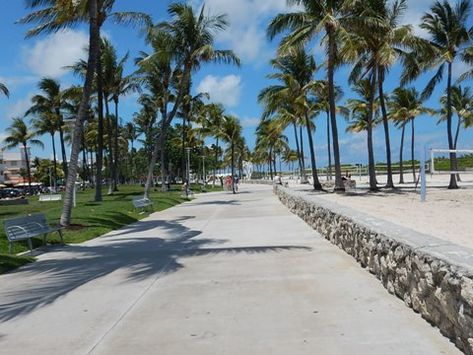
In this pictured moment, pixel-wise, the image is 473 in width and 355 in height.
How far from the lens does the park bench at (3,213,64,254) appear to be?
469 inches

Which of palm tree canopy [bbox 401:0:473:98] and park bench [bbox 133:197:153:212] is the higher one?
palm tree canopy [bbox 401:0:473:98]

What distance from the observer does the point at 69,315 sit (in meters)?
6.80

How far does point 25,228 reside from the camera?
1249 cm

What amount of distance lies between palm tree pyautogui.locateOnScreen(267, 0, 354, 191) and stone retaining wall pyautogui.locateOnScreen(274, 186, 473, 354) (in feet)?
63.3

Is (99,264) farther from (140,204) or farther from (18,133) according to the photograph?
(18,133)

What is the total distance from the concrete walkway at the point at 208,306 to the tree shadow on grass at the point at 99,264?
0.09 feet

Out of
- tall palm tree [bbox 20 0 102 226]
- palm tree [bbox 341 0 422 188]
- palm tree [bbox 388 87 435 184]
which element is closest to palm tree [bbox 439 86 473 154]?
palm tree [bbox 388 87 435 184]

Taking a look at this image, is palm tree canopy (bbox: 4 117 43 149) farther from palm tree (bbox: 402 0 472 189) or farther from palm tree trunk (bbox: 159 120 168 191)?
palm tree (bbox: 402 0 472 189)

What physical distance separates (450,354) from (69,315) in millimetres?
4148

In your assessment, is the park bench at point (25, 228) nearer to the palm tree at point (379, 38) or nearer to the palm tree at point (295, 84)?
the palm tree at point (379, 38)

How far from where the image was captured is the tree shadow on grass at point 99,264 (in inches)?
314

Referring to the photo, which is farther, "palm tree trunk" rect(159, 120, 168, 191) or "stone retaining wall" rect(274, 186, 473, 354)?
"palm tree trunk" rect(159, 120, 168, 191)

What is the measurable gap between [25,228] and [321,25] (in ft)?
62.1

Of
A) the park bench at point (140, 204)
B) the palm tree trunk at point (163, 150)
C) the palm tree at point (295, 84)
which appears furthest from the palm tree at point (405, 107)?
the park bench at point (140, 204)
